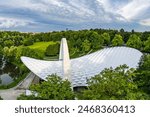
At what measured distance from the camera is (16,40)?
66.1 meters

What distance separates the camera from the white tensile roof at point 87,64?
2750 centimetres

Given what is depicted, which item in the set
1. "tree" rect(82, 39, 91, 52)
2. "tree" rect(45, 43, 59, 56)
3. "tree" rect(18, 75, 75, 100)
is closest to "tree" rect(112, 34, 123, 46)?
"tree" rect(82, 39, 91, 52)

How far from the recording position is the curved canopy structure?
2748cm

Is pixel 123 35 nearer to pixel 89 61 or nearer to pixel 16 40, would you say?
pixel 16 40

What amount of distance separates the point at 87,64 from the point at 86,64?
0.14 metres

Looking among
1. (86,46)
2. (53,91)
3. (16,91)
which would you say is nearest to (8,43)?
(86,46)

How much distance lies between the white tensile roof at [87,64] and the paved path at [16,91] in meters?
1.51

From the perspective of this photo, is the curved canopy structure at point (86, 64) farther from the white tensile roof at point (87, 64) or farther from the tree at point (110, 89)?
the tree at point (110, 89)

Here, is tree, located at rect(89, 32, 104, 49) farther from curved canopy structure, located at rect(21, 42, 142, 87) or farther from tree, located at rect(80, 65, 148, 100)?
tree, located at rect(80, 65, 148, 100)

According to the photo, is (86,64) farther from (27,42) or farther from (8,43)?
(27,42)

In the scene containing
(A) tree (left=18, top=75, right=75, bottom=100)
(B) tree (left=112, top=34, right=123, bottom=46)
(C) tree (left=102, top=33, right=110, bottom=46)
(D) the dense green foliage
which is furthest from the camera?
(C) tree (left=102, top=33, right=110, bottom=46)

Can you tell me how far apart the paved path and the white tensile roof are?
151 centimetres

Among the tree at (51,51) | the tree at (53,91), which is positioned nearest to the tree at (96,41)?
Answer: the tree at (51,51)

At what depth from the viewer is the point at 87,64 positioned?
3100cm
